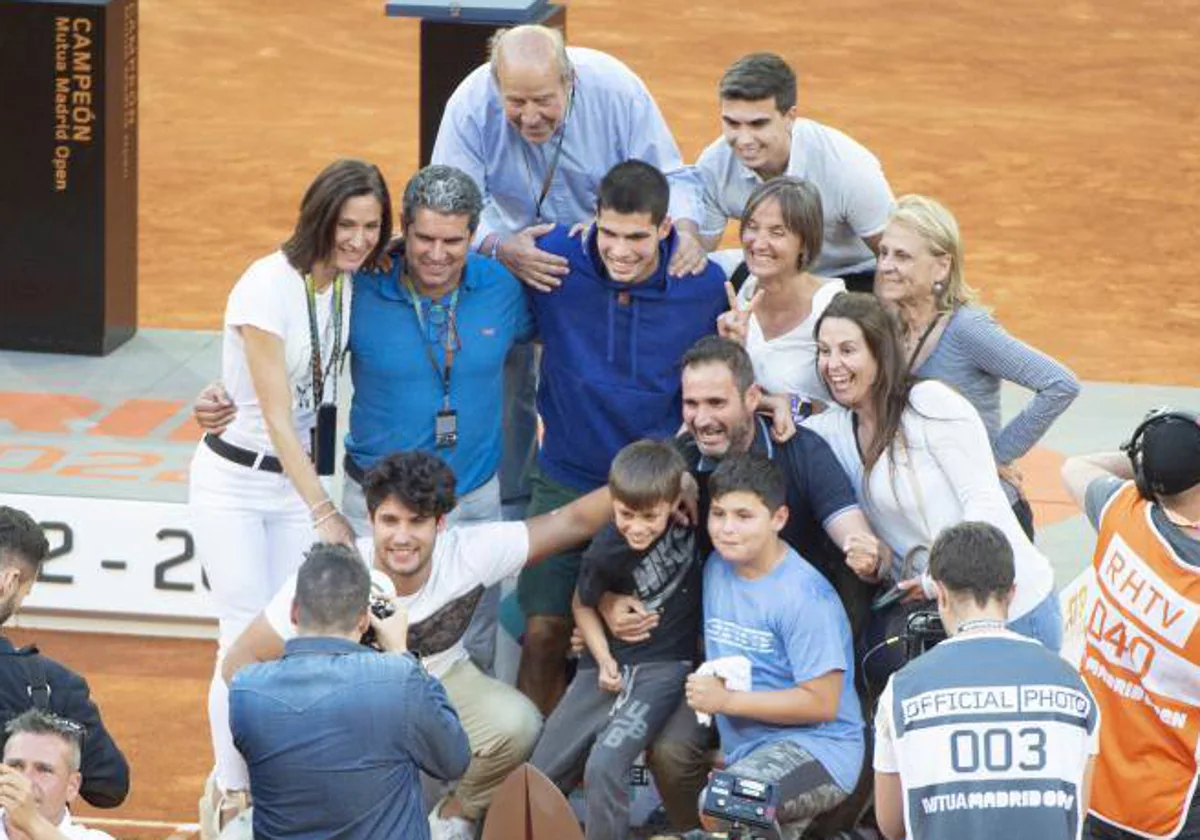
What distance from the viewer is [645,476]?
7.44 meters

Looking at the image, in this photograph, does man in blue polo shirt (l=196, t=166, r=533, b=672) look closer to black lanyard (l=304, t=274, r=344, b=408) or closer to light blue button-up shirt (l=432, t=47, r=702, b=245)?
black lanyard (l=304, t=274, r=344, b=408)

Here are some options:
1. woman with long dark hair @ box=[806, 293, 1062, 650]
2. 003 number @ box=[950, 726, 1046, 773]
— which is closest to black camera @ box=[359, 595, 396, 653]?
woman with long dark hair @ box=[806, 293, 1062, 650]

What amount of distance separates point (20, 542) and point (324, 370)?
4.57 feet

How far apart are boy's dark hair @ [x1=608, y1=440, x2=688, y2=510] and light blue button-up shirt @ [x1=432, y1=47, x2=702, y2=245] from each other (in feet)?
4.20

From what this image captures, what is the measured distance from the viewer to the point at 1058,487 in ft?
38.7

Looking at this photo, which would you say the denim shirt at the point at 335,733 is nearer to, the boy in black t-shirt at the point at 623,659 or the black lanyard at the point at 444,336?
the boy in black t-shirt at the point at 623,659

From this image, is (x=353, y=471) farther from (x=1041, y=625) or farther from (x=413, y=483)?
(x=1041, y=625)

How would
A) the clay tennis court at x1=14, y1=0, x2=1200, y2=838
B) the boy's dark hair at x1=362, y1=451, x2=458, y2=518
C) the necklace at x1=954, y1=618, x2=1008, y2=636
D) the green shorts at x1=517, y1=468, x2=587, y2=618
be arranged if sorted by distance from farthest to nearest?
the clay tennis court at x1=14, y1=0, x2=1200, y2=838 < the green shorts at x1=517, y1=468, x2=587, y2=618 < the boy's dark hair at x1=362, y1=451, x2=458, y2=518 < the necklace at x1=954, y1=618, x2=1008, y2=636

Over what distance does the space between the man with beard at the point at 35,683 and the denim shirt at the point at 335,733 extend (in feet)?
2.04

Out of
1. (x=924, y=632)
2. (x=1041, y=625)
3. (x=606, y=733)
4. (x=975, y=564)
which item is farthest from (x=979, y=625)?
(x=606, y=733)

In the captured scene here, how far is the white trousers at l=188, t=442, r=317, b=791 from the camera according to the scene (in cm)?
787

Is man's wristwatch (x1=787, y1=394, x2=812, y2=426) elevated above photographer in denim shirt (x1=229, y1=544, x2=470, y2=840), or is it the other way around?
man's wristwatch (x1=787, y1=394, x2=812, y2=426)

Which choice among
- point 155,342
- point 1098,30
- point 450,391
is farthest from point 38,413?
point 1098,30

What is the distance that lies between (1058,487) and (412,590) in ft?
16.3
